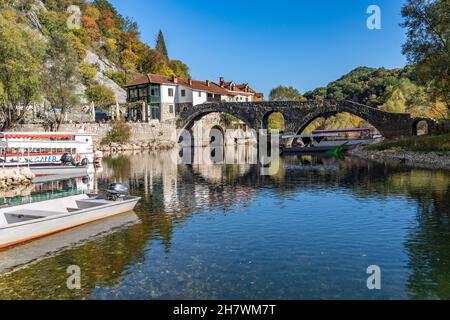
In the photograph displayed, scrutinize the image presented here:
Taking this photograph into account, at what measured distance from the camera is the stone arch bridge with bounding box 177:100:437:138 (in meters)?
71.7

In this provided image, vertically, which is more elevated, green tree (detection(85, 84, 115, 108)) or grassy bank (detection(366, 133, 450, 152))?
green tree (detection(85, 84, 115, 108))

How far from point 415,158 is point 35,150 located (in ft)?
148

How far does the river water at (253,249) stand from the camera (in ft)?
45.4

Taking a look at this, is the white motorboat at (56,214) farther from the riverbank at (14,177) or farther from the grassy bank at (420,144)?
the grassy bank at (420,144)

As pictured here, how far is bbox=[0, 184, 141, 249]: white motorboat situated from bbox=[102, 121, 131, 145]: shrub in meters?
60.4

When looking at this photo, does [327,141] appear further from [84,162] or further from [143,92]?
[84,162]

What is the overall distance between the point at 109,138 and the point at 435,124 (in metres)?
57.1

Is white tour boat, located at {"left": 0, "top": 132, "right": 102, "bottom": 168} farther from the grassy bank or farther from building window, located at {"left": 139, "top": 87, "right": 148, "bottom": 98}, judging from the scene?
building window, located at {"left": 139, "top": 87, "right": 148, "bottom": 98}

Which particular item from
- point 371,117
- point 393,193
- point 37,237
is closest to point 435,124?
point 371,117

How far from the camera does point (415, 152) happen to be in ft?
185

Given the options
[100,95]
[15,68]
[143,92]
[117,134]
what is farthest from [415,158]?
[100,95]

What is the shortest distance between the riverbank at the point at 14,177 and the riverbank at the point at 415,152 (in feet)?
131

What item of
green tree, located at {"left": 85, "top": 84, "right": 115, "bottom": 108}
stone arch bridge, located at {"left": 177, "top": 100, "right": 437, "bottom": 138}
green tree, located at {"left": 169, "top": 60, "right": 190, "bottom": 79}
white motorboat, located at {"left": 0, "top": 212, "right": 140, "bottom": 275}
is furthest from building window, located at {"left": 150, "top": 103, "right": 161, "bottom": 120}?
white motorboat, located at {"left": 0, "top": 212, "right": 140, "bottom": 275}

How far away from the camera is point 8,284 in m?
14.6
